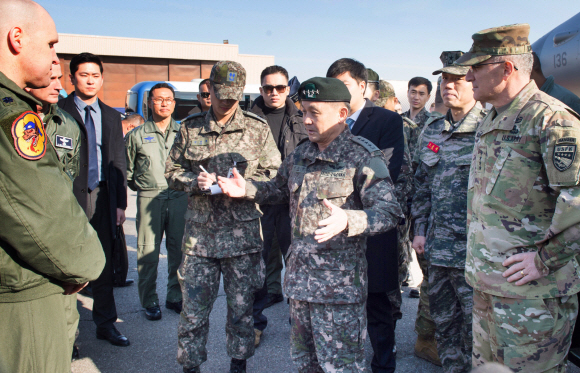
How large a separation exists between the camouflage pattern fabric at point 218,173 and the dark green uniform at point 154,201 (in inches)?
52.7

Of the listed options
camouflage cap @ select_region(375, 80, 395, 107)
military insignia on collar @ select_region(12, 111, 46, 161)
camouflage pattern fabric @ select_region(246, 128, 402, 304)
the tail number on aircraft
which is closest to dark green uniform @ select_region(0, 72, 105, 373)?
military insignia on collar @ select_region(12, 111, 46, 161)

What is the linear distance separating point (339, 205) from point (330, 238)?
0.21m

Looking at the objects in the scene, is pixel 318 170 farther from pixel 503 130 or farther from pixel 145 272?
pixel 145 272

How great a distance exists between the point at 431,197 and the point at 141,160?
296 cm

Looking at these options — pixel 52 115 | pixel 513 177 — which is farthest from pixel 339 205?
pixel 52 115

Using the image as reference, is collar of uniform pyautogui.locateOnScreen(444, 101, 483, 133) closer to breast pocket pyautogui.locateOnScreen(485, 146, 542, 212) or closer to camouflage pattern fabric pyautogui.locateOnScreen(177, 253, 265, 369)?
breast pocket pyautogui.locateOnScreen(485, 146, 542, 212)

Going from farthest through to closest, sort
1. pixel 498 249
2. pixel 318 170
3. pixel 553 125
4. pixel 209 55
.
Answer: pixel 209 55, pixel 318 170, pixel 498 249, pixel 553 125

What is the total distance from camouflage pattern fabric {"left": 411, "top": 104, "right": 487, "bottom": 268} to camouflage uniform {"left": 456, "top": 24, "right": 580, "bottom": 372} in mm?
690

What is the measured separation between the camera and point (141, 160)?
4441 millimetres

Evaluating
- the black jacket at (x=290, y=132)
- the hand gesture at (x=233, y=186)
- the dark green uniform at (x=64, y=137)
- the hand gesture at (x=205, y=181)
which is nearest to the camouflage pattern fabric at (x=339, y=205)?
the hand gesture at (x=233, y=186)

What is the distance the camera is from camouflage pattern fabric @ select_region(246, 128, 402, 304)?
221 centimetres

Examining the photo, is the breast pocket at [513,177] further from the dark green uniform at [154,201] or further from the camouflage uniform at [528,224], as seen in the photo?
the dark green uniform at [154,201]

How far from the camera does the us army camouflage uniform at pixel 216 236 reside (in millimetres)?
2887

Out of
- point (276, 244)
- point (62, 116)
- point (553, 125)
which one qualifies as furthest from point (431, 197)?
point (62, 116)
